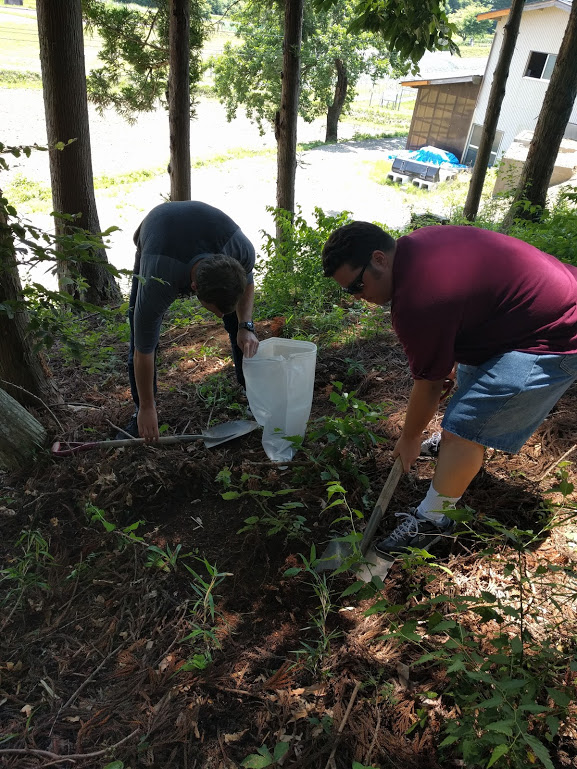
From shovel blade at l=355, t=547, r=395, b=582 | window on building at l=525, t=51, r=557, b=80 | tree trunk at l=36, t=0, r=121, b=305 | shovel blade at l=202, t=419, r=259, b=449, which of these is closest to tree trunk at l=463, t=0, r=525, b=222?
tree trunk at l=36, t=0, r=121, b=305

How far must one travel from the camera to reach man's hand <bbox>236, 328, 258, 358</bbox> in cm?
266

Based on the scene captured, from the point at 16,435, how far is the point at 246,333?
128cm

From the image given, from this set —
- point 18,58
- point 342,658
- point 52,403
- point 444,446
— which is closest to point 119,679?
point 342,658

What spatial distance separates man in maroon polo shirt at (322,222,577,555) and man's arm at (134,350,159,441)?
0.99 m

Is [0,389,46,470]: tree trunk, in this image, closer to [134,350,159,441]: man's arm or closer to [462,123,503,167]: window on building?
[134,350,159,441]: man's arm

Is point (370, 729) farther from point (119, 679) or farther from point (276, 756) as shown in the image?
point (119, 679)

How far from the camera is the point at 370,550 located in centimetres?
208

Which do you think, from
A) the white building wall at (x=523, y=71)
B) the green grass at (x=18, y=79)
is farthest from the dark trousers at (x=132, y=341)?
the green grass at (x=18, y=79)

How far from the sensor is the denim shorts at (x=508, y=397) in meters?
1.73

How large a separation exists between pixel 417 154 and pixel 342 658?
2250cm

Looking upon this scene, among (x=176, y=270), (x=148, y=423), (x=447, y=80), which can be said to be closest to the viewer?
(x=176, y=270)

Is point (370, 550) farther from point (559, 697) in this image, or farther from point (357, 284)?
point (357, 284)

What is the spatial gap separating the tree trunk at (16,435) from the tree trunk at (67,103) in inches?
76.1

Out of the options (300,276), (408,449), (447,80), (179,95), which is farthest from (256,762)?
(447,80)
